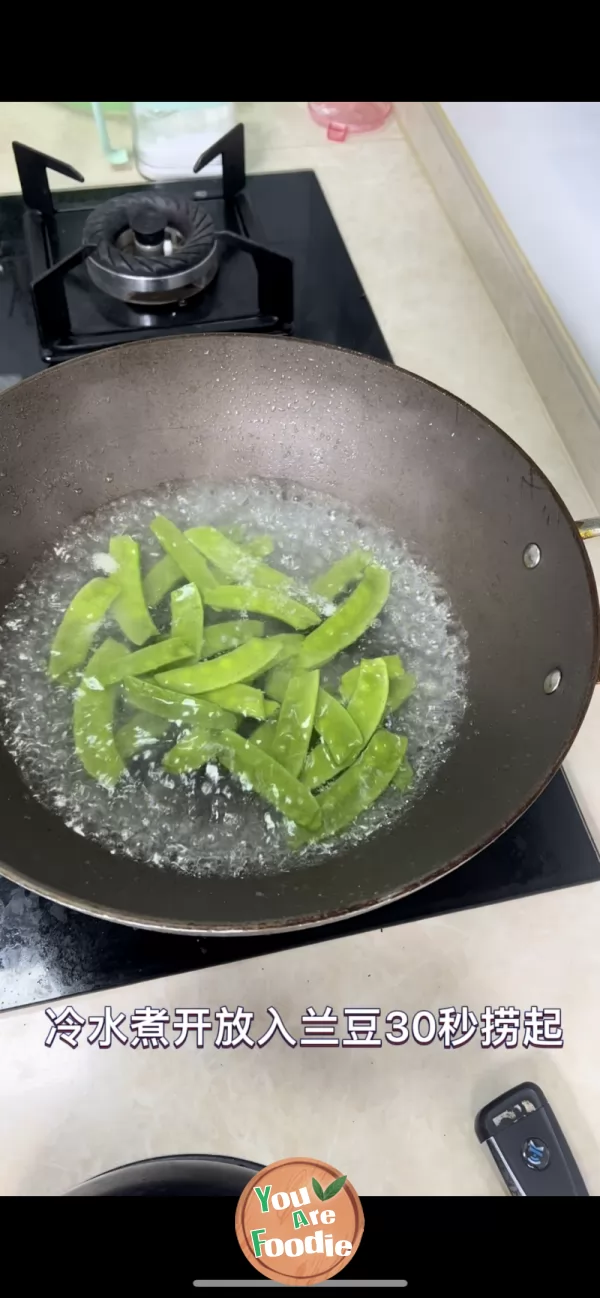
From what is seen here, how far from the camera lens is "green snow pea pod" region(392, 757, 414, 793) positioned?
0.78m

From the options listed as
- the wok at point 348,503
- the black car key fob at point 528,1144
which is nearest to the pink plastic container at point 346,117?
the wok at point 348,503

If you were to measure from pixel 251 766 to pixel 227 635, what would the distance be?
160 mm

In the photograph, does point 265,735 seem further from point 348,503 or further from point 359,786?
point 348,503

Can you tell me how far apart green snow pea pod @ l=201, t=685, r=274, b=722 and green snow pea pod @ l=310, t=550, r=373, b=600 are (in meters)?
0.15

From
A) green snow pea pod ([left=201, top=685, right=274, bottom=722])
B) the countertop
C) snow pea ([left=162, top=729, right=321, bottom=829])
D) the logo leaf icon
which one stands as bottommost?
the logo leaf icon

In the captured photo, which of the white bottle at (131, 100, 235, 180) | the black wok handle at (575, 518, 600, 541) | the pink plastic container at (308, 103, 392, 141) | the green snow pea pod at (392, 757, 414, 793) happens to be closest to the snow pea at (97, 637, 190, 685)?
the green snow pea pod at (392, 757, 414, 793)

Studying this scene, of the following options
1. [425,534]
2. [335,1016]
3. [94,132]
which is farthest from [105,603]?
[94,132]

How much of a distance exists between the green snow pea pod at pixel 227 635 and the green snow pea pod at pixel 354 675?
0.10 m

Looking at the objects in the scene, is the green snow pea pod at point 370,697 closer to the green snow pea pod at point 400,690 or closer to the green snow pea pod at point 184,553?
the green snow pea pod at point 400,690

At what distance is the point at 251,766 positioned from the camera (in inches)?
31.0

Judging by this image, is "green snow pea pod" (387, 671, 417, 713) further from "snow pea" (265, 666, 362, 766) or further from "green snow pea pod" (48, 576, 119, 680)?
"green snow pea pod" (48, 576, 119, 680)

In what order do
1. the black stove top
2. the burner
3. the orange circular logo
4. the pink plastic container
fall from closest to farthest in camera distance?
the orange circular logo → the black stove top → the burner → the pink plastic container

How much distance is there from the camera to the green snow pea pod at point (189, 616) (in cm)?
87

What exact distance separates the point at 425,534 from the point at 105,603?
0.34 meters
